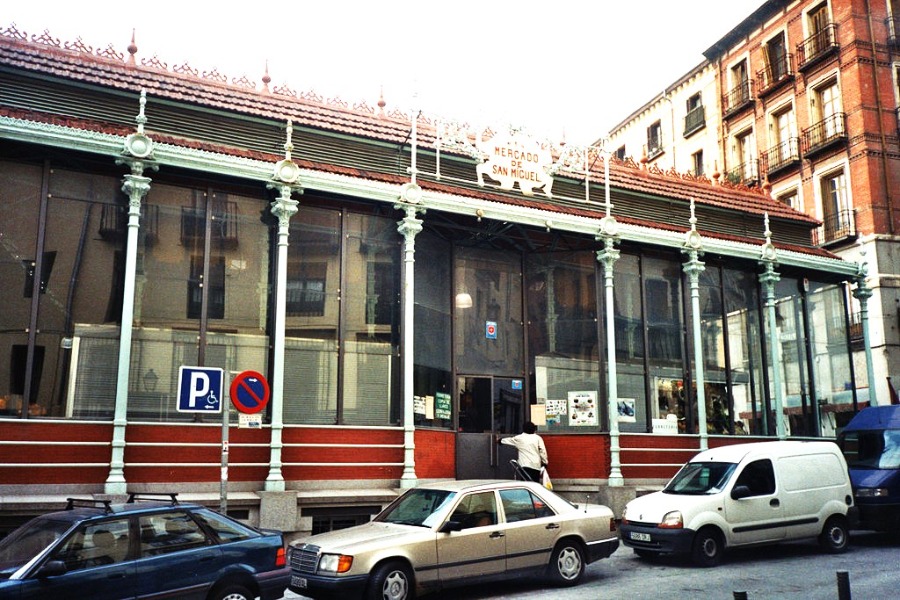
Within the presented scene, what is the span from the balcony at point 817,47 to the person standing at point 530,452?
23.7m

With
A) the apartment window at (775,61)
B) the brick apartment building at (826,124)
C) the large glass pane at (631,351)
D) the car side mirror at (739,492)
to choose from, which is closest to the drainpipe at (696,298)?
the large glass pane at (631,351)

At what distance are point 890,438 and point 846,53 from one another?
19996 mm

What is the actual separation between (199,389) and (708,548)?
26.1 ft

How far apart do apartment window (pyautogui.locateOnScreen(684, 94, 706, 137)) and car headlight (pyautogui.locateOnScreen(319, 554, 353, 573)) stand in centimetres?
3480

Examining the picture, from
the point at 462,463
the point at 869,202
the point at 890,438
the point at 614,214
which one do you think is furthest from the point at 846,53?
the point at 462,463

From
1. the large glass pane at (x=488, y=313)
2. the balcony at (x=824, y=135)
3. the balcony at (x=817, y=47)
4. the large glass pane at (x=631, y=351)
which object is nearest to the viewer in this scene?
the large glass pane at (x=488, y=313)

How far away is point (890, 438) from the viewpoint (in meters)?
16.2

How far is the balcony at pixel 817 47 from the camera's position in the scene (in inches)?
1231

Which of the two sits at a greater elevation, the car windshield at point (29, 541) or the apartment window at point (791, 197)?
the apartment window at point (791, 197)

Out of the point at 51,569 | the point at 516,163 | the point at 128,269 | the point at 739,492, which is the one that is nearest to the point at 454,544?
the point at 51,569

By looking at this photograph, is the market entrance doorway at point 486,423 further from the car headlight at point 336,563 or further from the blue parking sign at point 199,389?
the car headlight at point 336,563

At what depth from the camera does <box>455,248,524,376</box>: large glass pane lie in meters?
17.1

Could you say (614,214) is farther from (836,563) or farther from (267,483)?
(267,483)

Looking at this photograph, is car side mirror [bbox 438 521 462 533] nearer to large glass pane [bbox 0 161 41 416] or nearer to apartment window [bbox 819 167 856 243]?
large glass pane [bbox 0 161 41 416]
